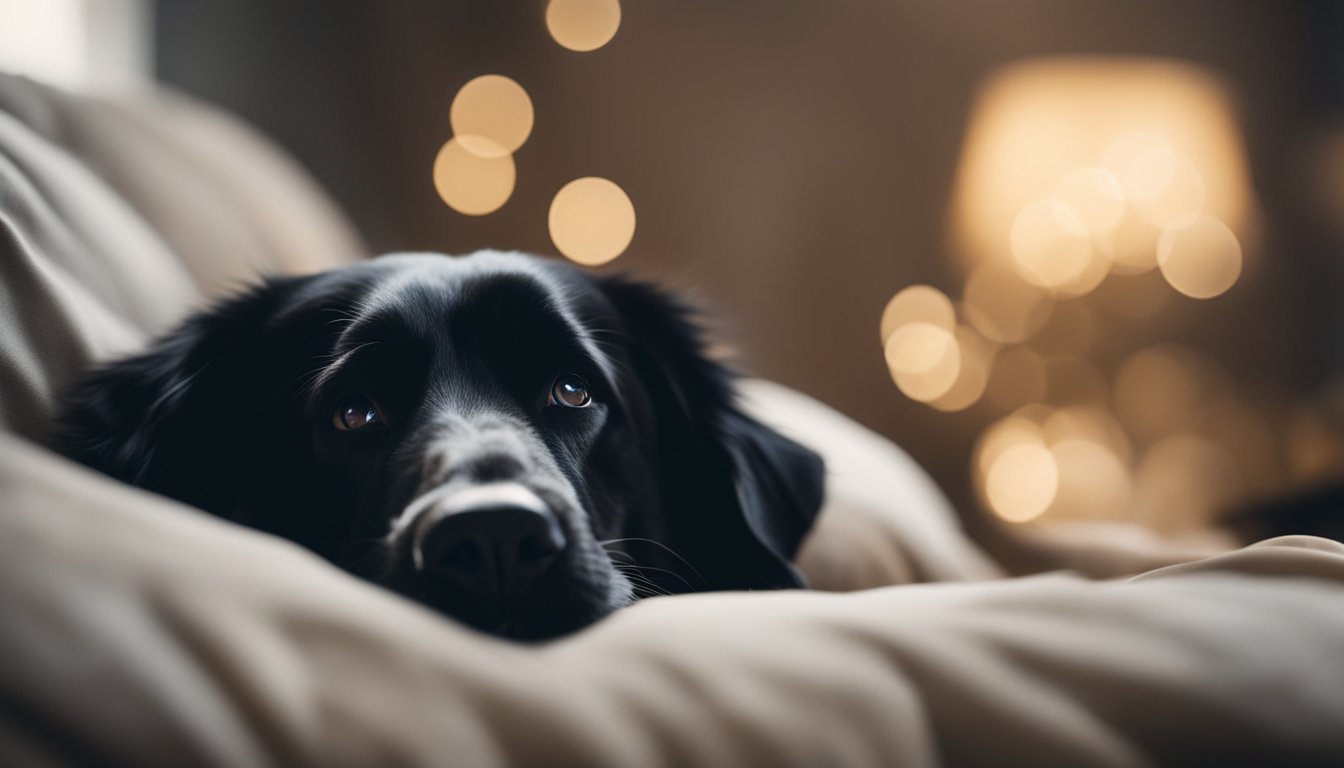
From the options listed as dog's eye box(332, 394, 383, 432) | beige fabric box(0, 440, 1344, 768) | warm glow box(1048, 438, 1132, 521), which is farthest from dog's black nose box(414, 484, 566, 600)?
warm glow box(1048, 438, 1132, 521)

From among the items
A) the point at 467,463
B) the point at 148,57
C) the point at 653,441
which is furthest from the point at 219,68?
the point at 467,463

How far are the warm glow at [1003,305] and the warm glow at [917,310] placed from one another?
0.08 meters

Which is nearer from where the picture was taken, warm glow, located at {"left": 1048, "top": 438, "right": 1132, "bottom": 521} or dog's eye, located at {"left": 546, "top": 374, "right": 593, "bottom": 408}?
dog's eye, located at {"left": 546, "top": 374, "right": 593, "bottom": 408}

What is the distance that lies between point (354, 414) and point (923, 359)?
2.79 m

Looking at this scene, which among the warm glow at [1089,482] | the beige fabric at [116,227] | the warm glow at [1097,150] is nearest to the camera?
the beige fabric at [116,227]

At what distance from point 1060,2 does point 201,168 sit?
3163mm

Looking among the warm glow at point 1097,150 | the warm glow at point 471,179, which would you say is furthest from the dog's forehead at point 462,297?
the warm glow at point 1097,150

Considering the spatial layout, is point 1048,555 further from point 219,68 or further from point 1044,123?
point 219,68

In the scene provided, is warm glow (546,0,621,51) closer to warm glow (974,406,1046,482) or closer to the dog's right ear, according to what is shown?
warm glow (974,406,1046,482)

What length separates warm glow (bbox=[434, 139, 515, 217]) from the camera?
321 cm

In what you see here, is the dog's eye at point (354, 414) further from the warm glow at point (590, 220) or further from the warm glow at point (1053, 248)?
the warm glow at point (1053, 248)

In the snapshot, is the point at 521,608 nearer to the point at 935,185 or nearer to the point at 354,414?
the point at 354,414

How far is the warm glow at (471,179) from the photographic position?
3.21m

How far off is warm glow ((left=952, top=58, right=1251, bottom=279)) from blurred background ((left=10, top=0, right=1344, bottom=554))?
11 millimetres
